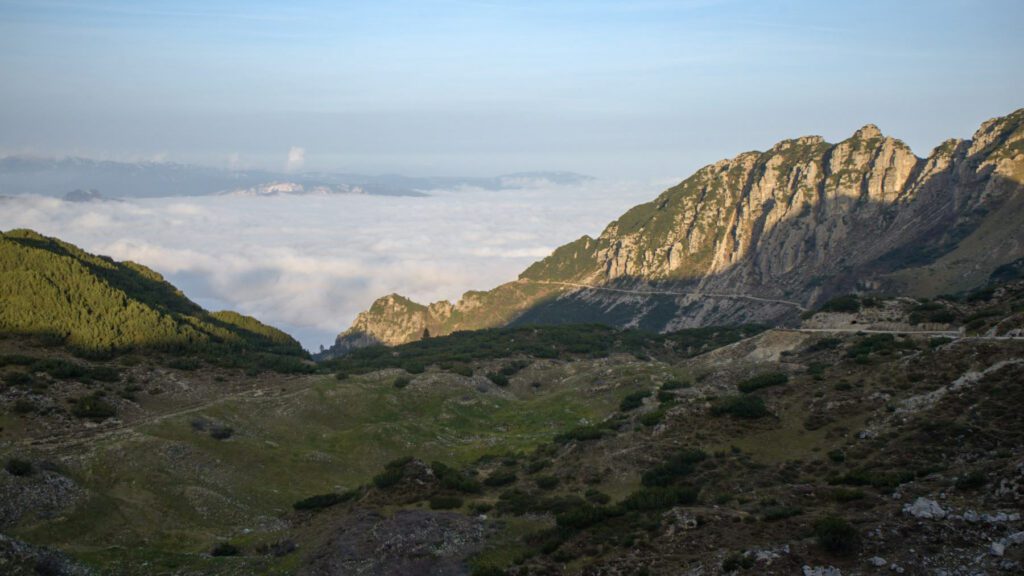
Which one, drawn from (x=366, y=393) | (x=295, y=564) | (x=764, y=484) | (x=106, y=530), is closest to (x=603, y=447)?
(x=764, y=484)

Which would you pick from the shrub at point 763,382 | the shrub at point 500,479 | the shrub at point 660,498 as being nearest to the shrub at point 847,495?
the shrub at point 660,498

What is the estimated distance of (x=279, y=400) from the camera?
7831cm

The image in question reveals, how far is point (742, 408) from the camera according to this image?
169 feet

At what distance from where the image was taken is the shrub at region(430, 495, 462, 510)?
142 feet

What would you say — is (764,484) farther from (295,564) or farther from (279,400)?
(279,400)

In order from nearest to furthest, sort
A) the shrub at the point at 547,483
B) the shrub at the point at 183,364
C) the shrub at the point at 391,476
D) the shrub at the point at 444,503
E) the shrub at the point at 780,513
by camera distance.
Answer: the shrub at the point at 780,513, the shrub at the point at 444,503, the shrub at the point at 391,476, the shrub at the point at 547,483, the shrub at the point at 183,364

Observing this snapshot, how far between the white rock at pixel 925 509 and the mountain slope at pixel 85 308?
93.6 metres

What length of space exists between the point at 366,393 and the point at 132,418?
22740mm

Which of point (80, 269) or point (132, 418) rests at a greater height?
point (80, 269)

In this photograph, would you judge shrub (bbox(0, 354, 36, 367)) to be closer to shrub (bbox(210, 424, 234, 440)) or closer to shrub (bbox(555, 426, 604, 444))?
shrub (bbox(210, 424, 234, 440))

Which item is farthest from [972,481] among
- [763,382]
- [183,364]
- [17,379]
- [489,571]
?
[183,364]

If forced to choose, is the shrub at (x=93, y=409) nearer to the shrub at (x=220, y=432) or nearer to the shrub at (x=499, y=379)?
the shrub at (x=220, y=432)

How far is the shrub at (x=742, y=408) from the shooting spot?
51219mm

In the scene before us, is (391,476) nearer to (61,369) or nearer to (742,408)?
(742,408)
